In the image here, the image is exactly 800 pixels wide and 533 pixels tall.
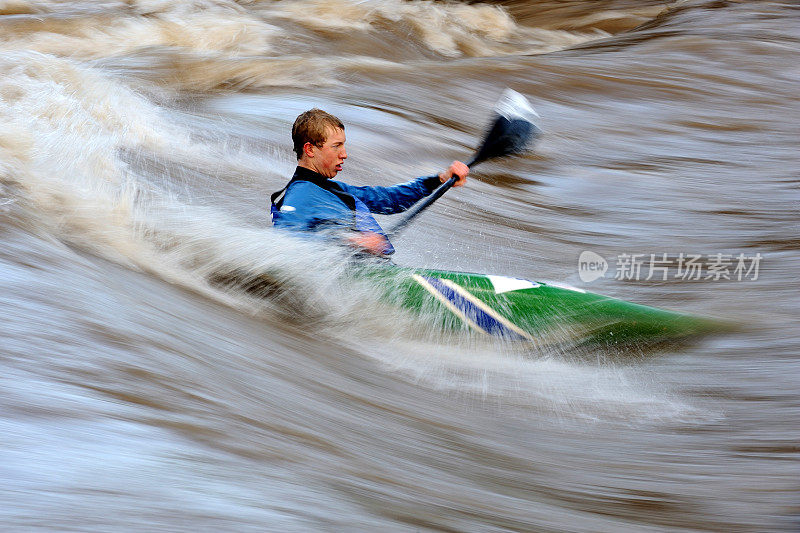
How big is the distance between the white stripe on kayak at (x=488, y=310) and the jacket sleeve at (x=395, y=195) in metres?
0.58

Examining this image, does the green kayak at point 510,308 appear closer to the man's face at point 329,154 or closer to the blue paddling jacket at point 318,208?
the blue paddling jacket at point 318,208

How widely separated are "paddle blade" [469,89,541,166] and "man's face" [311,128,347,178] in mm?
956

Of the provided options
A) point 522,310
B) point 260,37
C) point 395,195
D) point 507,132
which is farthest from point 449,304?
point 260,37

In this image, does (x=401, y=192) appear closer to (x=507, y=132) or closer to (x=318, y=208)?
(x=318, y=208)

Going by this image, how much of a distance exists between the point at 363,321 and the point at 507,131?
142 centimetres

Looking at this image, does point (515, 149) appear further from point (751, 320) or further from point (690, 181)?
point (690, 181)

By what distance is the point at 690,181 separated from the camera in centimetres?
560

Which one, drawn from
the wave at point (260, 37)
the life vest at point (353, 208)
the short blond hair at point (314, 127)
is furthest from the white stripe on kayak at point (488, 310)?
the wave at point (260, 37)

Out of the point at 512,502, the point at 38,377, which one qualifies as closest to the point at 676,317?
the point at 512,502

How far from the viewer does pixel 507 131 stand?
158 inches

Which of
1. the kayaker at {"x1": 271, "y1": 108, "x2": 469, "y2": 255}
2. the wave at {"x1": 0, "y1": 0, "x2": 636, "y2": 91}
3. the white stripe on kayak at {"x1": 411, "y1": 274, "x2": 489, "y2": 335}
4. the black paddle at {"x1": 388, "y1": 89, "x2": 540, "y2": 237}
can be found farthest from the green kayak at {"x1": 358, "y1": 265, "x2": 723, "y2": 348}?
the wave at {"x1": 0, "y1": 0, "x2": 636, "y2": 91}

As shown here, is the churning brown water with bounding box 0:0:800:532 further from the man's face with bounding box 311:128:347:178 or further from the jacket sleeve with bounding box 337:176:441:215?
the jacket sleeve with bounding box 337:176:441:215

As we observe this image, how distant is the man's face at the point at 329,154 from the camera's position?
10.3 ft

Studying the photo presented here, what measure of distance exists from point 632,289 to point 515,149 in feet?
2.77
